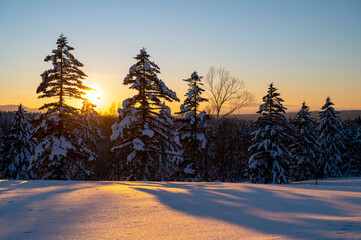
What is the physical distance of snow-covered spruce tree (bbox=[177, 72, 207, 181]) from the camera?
27031 millimetres

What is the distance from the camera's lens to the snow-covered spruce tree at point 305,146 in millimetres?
37906

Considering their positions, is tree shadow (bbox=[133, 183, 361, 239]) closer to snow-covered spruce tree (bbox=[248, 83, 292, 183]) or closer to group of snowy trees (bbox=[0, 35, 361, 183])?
group of snowy trees (bbox=[0, 35, 361, 183])

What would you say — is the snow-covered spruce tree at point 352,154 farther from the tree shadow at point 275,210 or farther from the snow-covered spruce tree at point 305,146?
the tree shadow at point 275,210

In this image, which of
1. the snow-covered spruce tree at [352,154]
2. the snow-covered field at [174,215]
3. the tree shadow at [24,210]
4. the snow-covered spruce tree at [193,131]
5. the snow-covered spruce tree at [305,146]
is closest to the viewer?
the snow-covered field at [174,215]

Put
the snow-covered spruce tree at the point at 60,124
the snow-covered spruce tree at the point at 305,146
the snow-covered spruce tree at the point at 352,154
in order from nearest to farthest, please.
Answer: the snow-covered spruce tree at the point at 60,124
the snow-covered spruce tree at the point at 305,146
the snow-covered spruce tree at the point at 352,154

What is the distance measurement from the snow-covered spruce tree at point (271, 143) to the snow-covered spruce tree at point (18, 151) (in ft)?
80.7

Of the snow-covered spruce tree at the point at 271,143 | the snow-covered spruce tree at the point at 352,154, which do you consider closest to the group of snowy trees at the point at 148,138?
the snow-covered spruce tree at the point at 271,143

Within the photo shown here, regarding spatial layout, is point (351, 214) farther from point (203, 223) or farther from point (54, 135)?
point (54, 135)

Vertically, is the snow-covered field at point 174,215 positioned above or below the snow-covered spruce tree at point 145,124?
below

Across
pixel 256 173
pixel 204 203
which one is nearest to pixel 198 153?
pixel 256 173

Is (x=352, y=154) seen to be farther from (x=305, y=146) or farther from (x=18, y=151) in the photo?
(x=18, y=151)

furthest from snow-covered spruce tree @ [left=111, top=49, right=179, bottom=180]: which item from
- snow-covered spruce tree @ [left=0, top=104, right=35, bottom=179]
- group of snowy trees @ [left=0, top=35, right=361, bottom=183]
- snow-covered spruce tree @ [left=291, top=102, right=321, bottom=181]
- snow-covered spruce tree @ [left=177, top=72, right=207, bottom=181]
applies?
snow-covered spruce tree @ [left=291, top=102, right=321, bottom=181]

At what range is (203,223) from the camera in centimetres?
517

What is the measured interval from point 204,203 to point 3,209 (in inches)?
179
